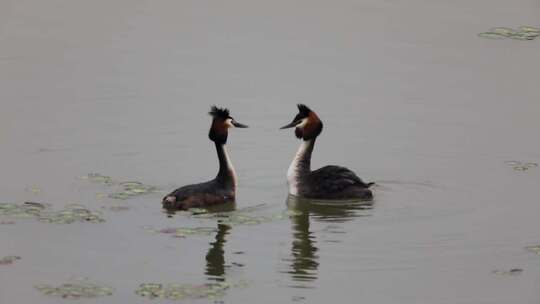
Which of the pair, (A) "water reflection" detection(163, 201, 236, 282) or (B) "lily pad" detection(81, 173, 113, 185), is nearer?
(A) "water reflection" detection(163, 201, 236, 282)

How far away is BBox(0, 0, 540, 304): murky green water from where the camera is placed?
1486 centimetres

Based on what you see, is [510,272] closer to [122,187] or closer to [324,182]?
[324,182]

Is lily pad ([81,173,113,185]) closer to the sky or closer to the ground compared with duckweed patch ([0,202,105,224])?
closer to the sky

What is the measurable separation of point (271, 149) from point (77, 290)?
21.9 feet

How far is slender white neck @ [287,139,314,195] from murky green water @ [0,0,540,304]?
0.21 metres

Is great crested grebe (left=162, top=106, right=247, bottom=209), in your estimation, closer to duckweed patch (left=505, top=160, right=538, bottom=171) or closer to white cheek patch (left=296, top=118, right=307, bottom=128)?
white cheek patch (left=296, top=118, right=307, bottom=128)

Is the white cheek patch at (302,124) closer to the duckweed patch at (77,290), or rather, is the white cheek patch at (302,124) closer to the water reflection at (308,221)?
the water reflection at (308,221)

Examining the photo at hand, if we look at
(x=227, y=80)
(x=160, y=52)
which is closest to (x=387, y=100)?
(x=227, y=80)

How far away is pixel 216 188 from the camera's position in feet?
57.4

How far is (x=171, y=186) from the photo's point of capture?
18.2 meters

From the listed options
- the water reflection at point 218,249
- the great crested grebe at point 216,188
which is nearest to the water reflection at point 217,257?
the water reflection at point 218,249

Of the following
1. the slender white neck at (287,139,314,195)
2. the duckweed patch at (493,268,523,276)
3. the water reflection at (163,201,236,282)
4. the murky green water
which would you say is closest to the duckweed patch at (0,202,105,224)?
the murky green water

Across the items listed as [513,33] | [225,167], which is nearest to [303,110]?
[225,167]

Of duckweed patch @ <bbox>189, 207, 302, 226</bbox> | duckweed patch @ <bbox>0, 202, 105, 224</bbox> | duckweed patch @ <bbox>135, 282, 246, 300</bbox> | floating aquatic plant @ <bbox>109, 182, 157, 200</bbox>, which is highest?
floating aquatic plant @ <bbox>109, 182, 157, 200</bbox>
